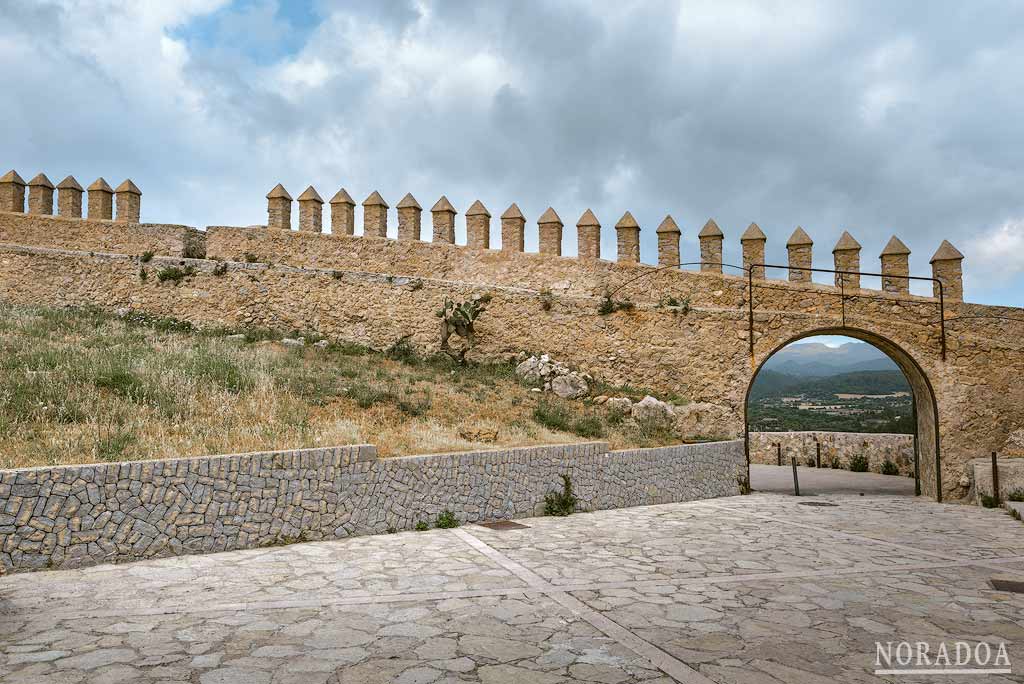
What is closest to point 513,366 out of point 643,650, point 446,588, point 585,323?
point 585,323

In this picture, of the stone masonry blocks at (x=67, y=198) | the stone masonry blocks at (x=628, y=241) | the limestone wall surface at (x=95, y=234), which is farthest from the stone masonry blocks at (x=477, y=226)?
the stone masonry blocks at (x=67, y=198)

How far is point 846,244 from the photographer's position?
1661 cm

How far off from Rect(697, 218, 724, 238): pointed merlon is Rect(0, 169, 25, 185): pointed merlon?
61.2ft

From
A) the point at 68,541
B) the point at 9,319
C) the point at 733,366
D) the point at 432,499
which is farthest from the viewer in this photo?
the point at 733,366

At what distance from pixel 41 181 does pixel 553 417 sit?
50.7 ft

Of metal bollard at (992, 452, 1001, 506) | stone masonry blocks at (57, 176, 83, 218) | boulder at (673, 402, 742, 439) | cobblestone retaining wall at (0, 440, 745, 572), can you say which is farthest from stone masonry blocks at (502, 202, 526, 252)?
metal bollard at (992, 452, 1001, 506)

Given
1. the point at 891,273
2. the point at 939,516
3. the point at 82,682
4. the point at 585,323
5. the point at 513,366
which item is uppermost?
the point at 891,273

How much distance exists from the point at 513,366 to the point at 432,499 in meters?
8.01

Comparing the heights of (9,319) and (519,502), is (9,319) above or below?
above

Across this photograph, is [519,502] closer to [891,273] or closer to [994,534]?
[994,534]

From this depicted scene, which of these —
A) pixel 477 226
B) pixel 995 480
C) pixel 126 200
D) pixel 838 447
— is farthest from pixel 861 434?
pixel 126 200

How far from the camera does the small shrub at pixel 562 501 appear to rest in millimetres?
11008

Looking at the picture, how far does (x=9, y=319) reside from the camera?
14.5 m

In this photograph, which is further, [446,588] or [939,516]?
[939,516]
